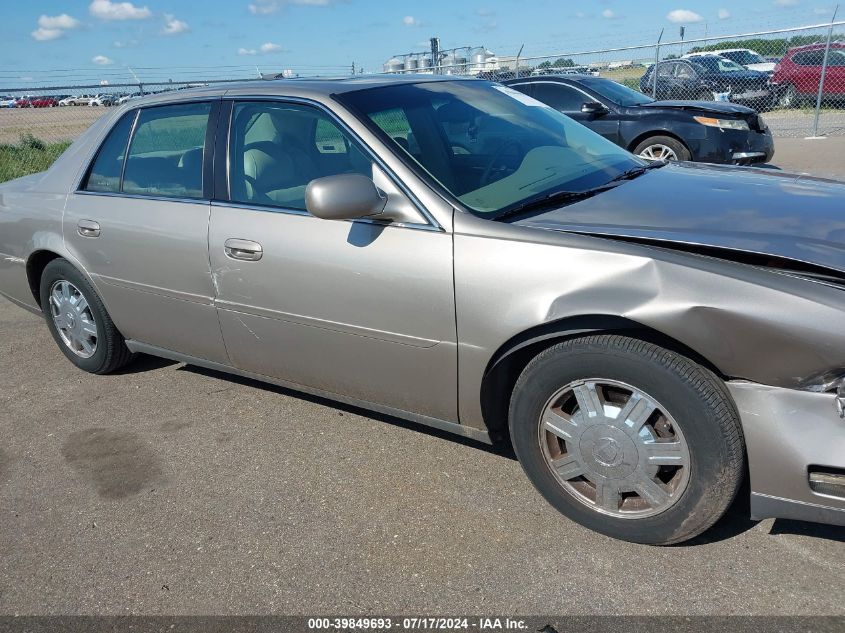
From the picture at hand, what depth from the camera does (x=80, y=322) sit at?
4.54 metres

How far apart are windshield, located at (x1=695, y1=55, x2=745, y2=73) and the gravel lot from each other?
16.2m

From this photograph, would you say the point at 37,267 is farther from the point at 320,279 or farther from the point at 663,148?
the point at 663,148

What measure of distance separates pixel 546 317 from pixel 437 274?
1.52ft

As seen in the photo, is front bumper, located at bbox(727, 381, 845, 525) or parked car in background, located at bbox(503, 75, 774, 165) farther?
parked car in background, located at bbox(503, 75, 774, 165)

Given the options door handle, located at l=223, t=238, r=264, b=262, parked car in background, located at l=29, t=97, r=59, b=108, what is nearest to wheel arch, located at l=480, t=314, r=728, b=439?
door handle, located at l=223, t=238, r=264, b=262

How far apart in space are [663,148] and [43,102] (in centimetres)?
1313

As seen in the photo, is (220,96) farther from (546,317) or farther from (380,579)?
(380,579)

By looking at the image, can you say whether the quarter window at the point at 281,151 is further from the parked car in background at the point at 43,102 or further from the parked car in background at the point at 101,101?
the parked car in background at the point at 43,102

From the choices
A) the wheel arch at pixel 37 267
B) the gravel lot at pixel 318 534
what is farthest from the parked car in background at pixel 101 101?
the gravel lot at pixel 318 534

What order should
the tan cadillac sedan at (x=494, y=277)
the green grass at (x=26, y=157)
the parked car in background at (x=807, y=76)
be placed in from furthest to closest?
the parked car in background at (x=807, y=76) → the green grass at (x=26, y=157) → the tan cadillac sedan at (x=494, y=277)

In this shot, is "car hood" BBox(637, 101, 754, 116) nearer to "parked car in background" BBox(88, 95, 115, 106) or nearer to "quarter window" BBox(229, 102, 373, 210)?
"quarter window" BBox(229, 102, 373, 210)

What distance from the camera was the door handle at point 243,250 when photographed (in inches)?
132

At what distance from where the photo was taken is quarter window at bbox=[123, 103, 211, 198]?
3.76 meters

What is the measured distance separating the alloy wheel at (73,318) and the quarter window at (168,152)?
2.76ft
